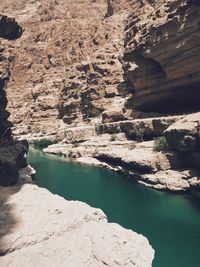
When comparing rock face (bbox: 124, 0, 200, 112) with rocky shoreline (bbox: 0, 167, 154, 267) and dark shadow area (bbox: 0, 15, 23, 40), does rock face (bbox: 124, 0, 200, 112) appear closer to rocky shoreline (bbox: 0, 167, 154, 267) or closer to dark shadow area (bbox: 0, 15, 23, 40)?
dark shadow area (bbox: 0, 15, 23, 40)

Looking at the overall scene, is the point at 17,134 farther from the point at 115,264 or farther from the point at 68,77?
the point at 115,264

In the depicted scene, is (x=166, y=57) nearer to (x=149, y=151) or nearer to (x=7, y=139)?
(x=149, y=151)

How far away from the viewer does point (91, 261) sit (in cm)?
2292

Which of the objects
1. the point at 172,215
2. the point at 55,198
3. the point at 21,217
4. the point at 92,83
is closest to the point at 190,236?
the point at 172,215

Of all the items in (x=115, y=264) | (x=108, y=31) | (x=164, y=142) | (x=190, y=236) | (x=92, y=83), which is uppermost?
(x=108, y=31)

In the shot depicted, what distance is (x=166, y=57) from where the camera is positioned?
60.9 m

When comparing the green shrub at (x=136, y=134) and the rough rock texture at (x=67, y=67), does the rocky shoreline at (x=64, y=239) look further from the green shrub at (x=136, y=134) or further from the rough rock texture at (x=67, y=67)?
the rough rock texture at (x=67, y=67)

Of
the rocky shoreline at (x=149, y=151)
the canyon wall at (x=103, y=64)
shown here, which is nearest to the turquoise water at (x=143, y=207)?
the rocky shoreline at (x=149, y=151)

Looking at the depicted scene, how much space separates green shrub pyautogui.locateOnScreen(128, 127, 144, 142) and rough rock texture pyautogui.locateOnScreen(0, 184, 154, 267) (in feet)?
118

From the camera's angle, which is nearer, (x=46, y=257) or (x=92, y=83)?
(x=46, y=257)

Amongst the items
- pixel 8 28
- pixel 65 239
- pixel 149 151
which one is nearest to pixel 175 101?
pixel 149 151

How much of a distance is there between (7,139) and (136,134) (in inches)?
901

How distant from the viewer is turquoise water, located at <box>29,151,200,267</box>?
104ft

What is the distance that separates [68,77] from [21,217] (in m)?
91.6
